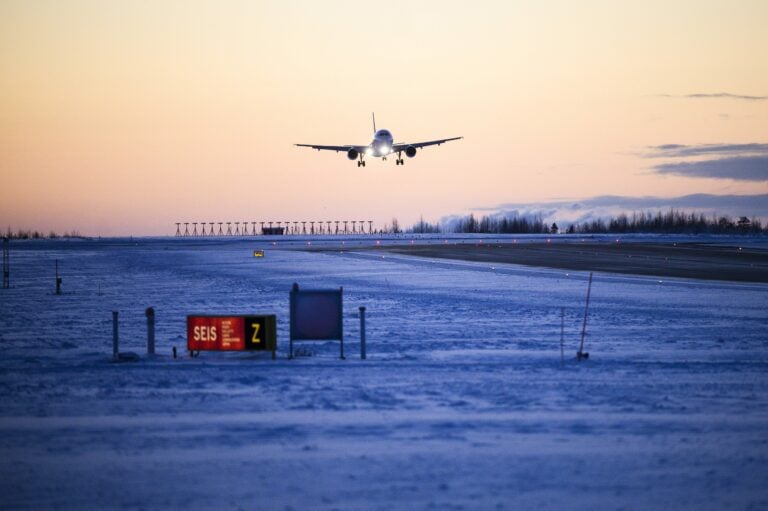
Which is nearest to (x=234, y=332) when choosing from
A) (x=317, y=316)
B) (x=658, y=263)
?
(x=317, y=316)

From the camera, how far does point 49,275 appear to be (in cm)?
4069

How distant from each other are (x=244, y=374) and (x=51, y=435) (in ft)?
14.3

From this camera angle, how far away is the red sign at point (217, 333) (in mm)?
15000

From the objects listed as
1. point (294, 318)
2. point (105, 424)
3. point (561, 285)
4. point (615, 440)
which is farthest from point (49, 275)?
point (615, 440)

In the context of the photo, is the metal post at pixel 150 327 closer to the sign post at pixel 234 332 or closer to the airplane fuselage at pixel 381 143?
the sign post at pixel 234 332

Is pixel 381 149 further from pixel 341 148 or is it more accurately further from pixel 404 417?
pixel 404 417

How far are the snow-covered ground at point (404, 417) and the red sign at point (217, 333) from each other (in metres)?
0.38

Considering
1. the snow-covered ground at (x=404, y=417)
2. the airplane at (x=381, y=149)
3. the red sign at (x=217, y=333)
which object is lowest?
the snow-covered ground at (x=404, y=417)

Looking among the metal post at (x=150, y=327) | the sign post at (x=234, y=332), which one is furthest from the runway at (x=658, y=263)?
the metal post at (x=150, y=327)

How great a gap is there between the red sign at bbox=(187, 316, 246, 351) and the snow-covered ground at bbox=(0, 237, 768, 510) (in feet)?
1.26

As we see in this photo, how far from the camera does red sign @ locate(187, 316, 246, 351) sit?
15.0m

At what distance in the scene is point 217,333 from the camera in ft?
49.4

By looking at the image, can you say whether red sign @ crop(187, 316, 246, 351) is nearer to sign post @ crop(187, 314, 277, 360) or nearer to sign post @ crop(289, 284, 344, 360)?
sign post @ crop(187, 314, 277, 360)

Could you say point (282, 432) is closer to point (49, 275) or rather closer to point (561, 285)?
point (561, 285)
